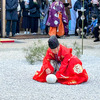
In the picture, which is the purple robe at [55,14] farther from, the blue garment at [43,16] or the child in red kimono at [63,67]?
the child in red kimono at [63,67]

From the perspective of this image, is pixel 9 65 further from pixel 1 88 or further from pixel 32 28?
pixel 32 28

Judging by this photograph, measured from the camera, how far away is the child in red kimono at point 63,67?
6441mm

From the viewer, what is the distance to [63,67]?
6504 mm

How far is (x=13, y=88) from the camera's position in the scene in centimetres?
600

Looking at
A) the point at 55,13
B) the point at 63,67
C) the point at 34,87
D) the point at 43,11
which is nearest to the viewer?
the point at 34,87

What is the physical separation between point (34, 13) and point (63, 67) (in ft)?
37.4

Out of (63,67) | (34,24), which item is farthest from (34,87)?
(34,24)

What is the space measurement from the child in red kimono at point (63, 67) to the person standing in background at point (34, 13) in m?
11.0

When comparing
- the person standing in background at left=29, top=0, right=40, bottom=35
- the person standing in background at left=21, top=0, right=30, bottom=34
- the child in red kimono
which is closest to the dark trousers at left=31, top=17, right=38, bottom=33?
the person standing in background at left=29, top=0, right=40, bottom=35

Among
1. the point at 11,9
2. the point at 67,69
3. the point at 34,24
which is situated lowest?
the point at 67,69

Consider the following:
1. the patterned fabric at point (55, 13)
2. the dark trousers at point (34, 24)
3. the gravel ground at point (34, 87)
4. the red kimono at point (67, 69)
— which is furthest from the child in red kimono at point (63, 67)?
the dark trousers at point (34, 24)

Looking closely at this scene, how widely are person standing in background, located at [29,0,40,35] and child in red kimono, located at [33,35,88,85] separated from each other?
432 inches

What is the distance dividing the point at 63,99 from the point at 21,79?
160 centimetres

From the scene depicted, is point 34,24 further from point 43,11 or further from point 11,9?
point 11,9
